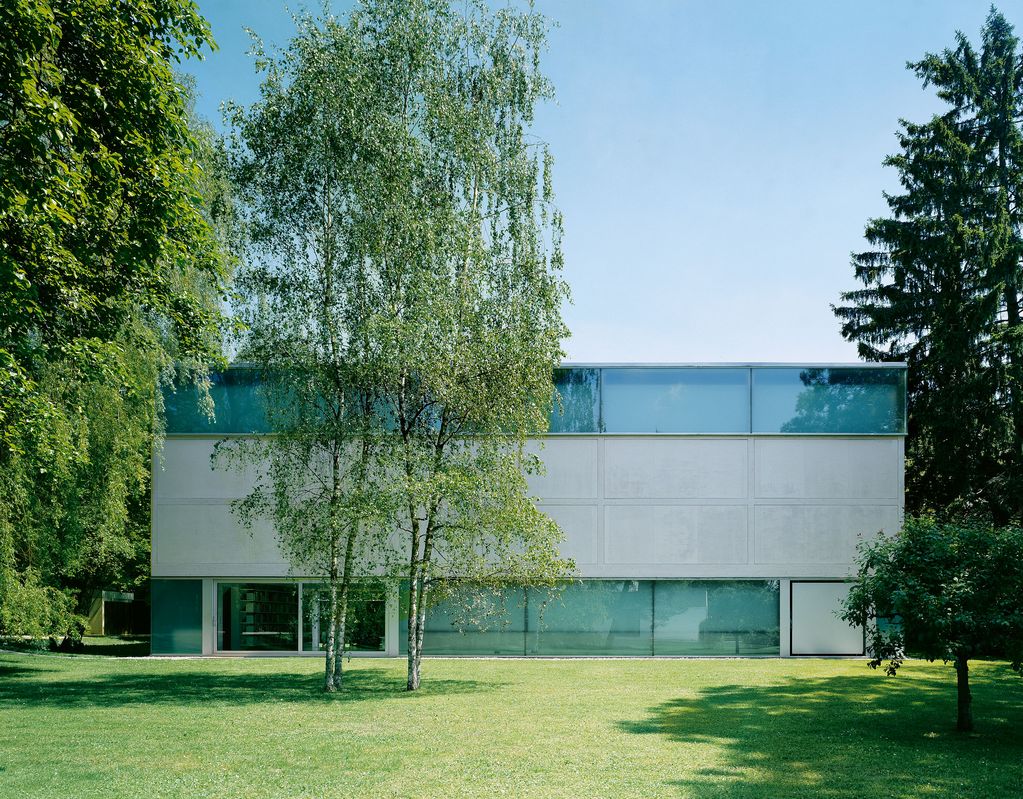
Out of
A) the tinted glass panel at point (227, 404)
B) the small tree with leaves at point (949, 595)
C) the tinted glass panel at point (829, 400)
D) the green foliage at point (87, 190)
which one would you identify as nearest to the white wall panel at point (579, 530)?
the tinted glass panel at point (829, 400)

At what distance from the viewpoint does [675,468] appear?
2400 cm

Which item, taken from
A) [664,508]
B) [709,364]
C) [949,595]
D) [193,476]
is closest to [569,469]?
[664,508]

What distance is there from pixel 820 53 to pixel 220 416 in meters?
17.2

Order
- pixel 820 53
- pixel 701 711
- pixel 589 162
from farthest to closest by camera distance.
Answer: pixel 589 162 < pixel 820 53 < pixel 701 711

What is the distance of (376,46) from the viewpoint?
18203 mm

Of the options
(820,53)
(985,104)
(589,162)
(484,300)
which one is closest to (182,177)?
(484,300)

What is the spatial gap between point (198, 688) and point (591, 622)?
1047cm

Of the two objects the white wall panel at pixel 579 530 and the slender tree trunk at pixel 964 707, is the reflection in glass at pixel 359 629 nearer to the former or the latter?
the white wall panel at pixel 579 530

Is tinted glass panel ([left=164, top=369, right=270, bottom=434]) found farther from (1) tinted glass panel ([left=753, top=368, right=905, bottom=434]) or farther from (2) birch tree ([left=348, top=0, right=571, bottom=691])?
(1) tinted glass panel ([left=753, top=368, right=905, bottom=434])

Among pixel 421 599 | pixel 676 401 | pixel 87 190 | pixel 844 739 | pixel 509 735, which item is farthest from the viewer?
pixel 676 401

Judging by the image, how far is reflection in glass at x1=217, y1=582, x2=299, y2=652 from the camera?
79.0 ft

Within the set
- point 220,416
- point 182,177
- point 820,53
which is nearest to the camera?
point 182,177

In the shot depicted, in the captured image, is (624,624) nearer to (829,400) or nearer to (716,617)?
(716,617)

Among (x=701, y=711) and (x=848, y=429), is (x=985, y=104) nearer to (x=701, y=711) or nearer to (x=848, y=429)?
(x=848, y=429)
